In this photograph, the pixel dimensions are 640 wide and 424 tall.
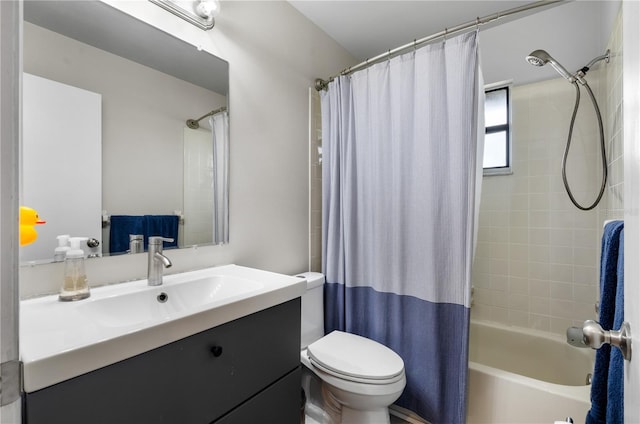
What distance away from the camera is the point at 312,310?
1.74m

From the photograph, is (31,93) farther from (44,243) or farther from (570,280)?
(570,280)

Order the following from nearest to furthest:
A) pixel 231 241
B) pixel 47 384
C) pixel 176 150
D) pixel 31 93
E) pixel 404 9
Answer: pixel 47 384 < pixel 31 93 < pixel 176 150 < pixel 231 241 < pixel 404 9

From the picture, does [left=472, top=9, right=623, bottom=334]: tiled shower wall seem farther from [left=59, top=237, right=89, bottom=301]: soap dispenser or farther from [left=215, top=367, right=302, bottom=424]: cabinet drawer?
[left=59, top=237, right=89, bottom=301]: soap dispenser

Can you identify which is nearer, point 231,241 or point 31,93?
point 31,93

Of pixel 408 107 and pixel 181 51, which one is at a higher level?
pixel 181 51

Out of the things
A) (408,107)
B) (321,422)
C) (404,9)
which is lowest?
(321,422)

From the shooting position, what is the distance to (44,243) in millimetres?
966

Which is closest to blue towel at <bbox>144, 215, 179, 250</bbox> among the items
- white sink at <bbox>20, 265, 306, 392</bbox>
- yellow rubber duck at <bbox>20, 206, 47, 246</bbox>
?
white sink at <bbox>20, 265, 306, 392</bbox>

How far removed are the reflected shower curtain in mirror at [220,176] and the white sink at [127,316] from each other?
0.19m

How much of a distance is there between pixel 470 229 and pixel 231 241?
1126mm

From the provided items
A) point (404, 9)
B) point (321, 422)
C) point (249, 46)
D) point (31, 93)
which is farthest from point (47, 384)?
point (404, 9)

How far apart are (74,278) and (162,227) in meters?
0.36

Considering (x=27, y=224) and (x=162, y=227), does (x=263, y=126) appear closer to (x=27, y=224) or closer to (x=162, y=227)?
(x=162, y=227)

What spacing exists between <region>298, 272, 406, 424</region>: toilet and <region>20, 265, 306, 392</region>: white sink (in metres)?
0.48
